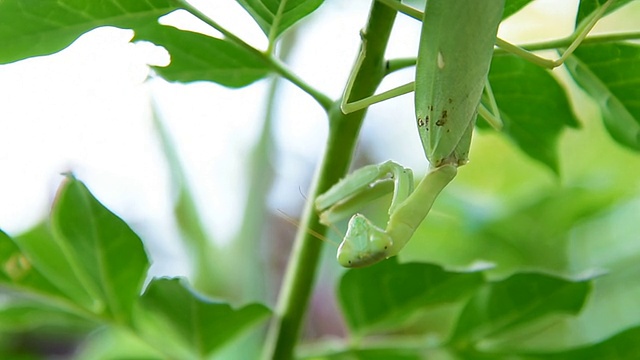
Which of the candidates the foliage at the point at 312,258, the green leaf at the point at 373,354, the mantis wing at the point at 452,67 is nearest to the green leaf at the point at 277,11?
the foliage at the point at 312,258

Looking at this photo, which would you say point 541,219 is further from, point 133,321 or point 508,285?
point 133,321

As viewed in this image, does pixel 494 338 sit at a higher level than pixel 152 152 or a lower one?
lower

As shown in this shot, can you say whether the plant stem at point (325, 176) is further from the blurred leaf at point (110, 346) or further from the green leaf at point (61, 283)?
the blurred leaf at point (110, 346)

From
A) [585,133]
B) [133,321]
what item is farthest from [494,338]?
[585,133]

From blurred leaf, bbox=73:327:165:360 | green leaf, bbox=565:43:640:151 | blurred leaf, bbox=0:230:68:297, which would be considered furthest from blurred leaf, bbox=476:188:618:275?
blurred leaf, bbox=0:230:68:297

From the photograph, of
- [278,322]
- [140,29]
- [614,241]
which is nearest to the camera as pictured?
[140,29]

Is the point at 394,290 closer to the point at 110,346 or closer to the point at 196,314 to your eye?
the point at 196,314

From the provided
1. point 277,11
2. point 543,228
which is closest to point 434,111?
point 277,11
